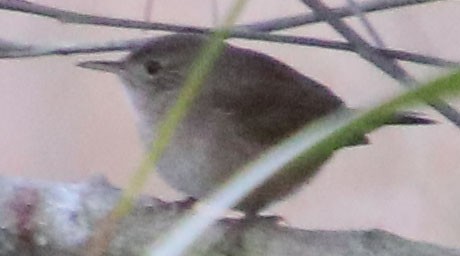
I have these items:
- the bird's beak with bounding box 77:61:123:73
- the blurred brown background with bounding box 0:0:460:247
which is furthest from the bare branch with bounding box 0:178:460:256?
the blurred brown background with bounding box 0:0:460:247

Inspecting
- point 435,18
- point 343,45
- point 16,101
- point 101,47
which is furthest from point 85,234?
point 16,101

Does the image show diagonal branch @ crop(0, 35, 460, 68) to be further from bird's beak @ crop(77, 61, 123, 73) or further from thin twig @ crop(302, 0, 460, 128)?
bird's beak @ crop(77, 61, 123, 73)

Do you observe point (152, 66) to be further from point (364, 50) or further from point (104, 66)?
point (364, 50)

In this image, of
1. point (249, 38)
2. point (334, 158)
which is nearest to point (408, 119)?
point (249, 38)

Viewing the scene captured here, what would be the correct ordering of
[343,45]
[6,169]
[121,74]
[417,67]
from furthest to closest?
[6,169] < [417,67] < [121,74] < [343,45]

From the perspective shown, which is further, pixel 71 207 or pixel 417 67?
pixel 417 67

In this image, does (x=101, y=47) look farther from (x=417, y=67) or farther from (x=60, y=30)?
(x=60, y=30)
